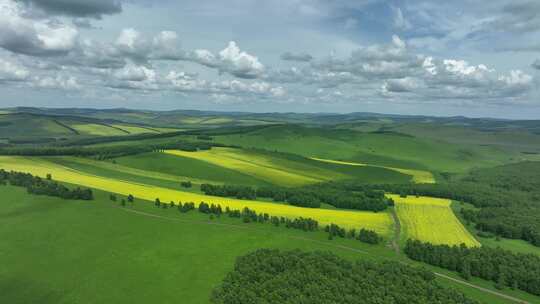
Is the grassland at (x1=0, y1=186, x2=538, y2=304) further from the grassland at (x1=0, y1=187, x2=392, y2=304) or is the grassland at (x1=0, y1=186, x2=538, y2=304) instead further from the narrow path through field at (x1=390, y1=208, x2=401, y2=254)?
the narrow path through field at (x1=390, y1=208, x2=401, y2=254)

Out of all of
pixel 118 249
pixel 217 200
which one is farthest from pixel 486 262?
pixel 118 249

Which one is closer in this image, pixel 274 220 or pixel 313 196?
pixel 274 220

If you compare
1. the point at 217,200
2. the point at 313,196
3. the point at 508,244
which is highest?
the point at 313,196

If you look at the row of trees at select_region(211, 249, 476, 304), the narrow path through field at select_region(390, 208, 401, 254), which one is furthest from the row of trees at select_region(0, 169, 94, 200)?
the narrow path through field at select_region(390, 208, 401, 254)

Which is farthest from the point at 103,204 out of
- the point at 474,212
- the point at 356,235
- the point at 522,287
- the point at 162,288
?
the point at 474,212

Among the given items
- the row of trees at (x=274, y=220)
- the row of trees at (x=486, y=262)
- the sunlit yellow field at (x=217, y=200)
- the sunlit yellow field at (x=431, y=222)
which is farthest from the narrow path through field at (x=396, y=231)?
the row of trees at (x=274, y=220)

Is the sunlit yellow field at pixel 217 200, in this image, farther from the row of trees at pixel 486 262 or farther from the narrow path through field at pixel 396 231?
the row of trees at pixel 486 262

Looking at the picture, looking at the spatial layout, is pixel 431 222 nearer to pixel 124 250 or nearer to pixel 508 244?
pixel 508 244
